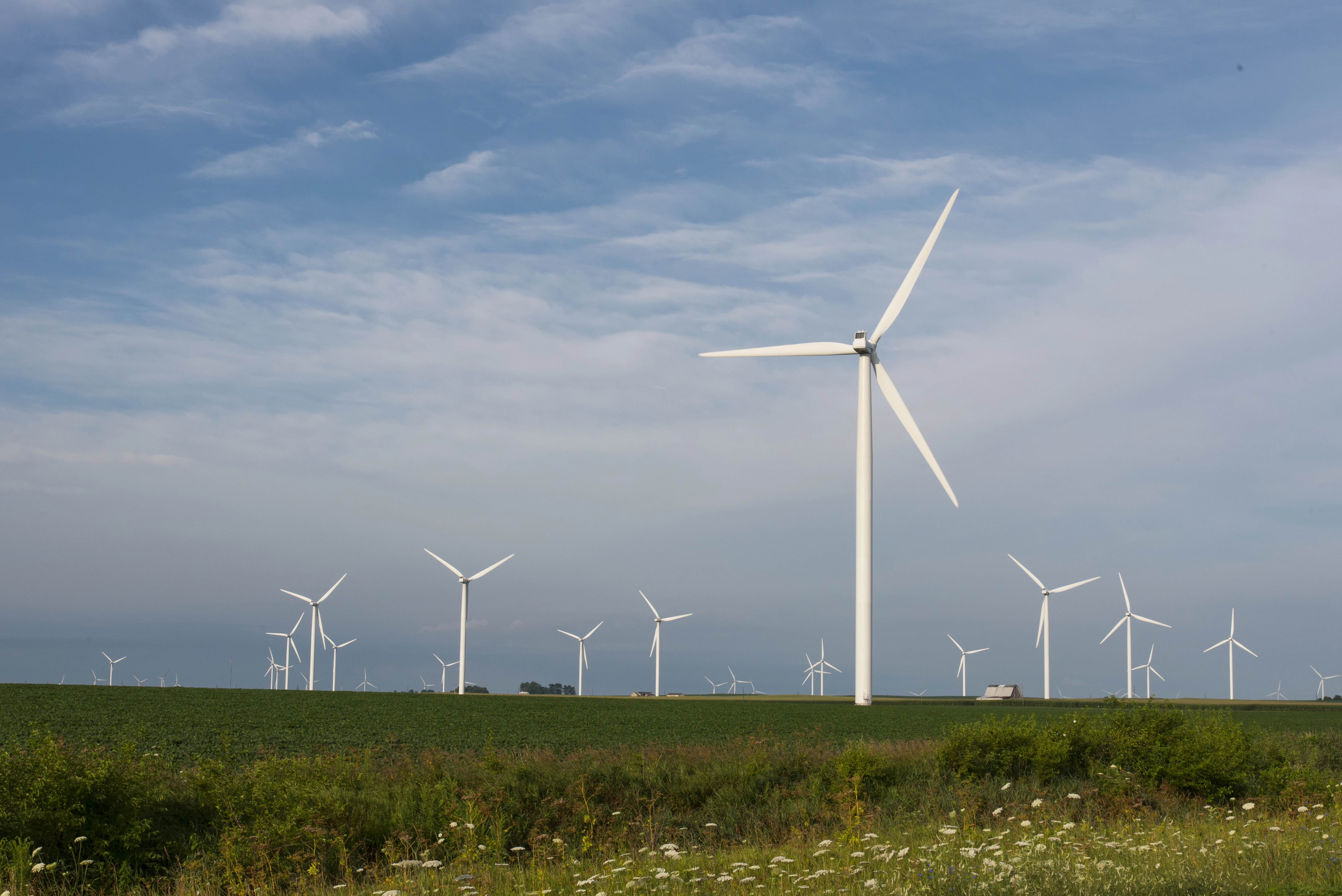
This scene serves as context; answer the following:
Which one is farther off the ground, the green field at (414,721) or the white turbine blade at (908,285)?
the white turbine blade at (908,285)

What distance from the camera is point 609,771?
2764cm

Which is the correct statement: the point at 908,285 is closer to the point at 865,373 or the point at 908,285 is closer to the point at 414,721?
the point at 865,373

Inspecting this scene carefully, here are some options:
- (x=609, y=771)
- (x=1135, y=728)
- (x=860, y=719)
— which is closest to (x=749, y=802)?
(x=609, y=771)

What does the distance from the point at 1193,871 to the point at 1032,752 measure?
17.4m

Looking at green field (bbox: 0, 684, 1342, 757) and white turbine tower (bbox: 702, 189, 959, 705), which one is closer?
green field (bbox: 0, 684, 1342, 757)

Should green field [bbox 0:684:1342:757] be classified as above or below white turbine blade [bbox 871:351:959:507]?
below

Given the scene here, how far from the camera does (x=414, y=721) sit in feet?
166

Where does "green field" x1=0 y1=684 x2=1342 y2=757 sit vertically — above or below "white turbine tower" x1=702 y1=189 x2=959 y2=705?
below

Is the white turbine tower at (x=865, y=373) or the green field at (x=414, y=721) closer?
the green field at (x=414, y=721)

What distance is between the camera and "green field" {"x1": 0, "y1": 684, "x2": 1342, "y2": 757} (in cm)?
3703

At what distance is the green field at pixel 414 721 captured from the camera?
37031 mm

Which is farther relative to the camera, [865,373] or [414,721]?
[865,373]

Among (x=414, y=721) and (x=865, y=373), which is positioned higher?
(x=865, y=373)

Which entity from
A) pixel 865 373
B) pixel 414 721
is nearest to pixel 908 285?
pixel 865 373
